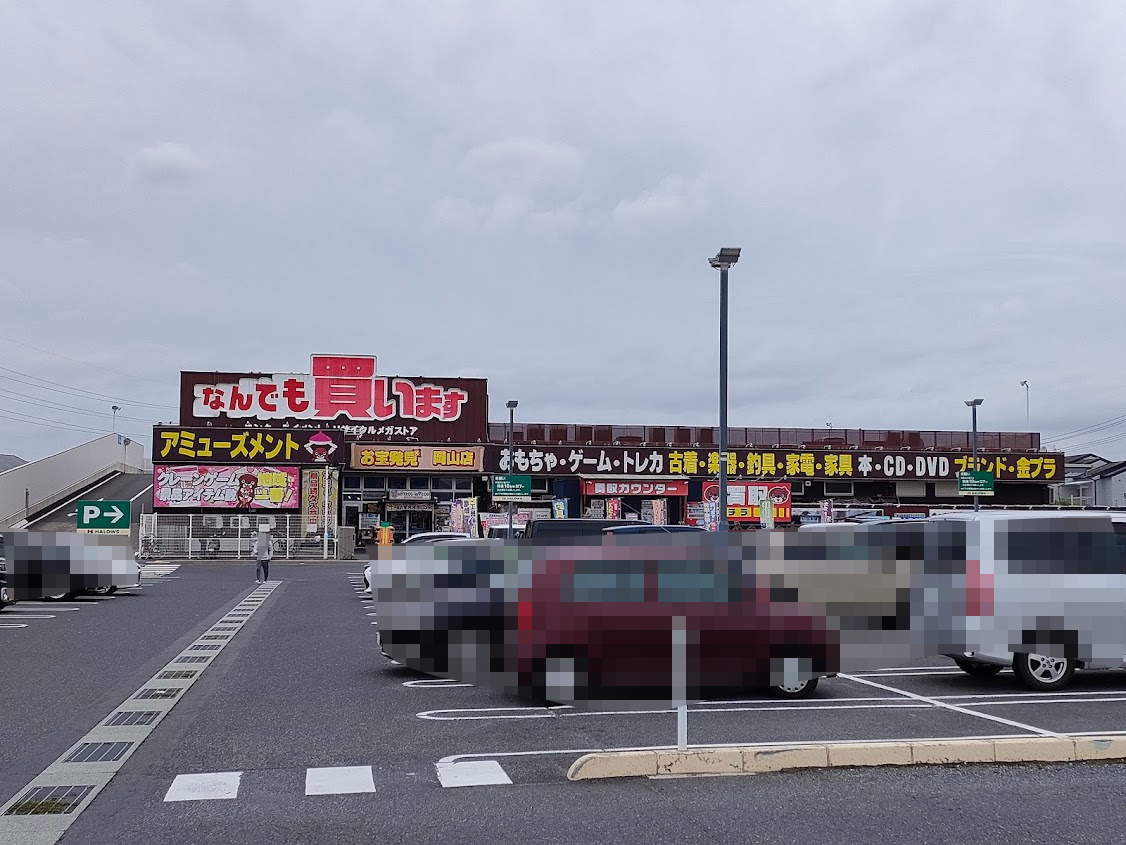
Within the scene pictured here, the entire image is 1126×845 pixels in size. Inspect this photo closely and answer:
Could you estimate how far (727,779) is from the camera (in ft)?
23.4

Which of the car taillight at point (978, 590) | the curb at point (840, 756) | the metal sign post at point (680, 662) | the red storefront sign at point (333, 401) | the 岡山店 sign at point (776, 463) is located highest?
the red storefront sign at point (333, 401)

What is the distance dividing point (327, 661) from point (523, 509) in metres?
36.7

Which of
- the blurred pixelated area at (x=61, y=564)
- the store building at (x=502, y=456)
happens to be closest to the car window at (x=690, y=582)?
the blurred pixelated area at (x=61, y=564)

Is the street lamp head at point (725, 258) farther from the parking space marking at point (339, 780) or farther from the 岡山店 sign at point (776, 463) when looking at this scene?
the 岡山店 sign at point (776, 463)

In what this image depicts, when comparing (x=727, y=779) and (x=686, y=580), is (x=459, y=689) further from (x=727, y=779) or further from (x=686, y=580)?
(x=727, y=779)

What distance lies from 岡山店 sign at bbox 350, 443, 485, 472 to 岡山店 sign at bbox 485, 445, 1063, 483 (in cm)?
84

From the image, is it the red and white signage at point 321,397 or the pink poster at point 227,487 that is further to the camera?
the red and white signage at point 321,397

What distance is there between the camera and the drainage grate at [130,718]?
9242mm

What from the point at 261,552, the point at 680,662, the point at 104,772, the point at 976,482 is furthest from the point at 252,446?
the point at 680,662

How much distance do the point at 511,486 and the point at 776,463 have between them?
→ 50.8 feet

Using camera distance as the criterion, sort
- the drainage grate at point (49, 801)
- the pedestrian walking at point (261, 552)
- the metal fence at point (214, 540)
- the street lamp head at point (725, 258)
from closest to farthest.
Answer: the drainage grate at point (49, 801), the street lamp head at point (725, 258), the pedestrian walking at point (261, 552), the metal fence at point (214, 540)

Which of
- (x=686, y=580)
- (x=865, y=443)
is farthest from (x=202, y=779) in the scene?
(x=865, y=443)

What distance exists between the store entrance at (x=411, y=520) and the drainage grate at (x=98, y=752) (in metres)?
42.3

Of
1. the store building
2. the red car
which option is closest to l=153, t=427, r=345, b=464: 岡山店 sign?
the store building
